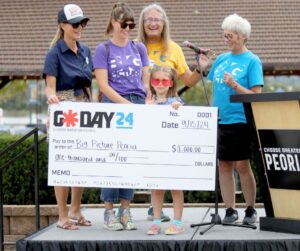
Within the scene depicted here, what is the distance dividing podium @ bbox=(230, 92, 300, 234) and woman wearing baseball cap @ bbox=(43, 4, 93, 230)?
1.35 meters

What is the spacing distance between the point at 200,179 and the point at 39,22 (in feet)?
32.4

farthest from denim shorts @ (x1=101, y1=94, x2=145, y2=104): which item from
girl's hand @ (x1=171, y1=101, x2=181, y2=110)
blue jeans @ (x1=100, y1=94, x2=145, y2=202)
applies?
girl's hand @ (x1=171, y1=101, x2=181, y2=110)

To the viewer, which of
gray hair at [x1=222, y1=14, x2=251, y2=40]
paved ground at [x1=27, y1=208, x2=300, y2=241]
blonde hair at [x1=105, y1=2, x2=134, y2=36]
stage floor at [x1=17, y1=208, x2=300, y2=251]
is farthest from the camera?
gray hair at [x1=222, y1=14, x2=251, y2=40]

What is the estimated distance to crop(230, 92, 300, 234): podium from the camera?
6.12 metres

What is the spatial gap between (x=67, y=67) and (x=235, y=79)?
1.42m

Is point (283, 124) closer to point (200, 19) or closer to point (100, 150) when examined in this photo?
point (100, 150)

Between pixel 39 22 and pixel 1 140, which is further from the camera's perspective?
pixel 39 22

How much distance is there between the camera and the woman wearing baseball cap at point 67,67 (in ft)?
21.7

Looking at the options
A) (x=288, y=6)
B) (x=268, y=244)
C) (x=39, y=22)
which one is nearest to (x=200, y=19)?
(x=288, y=6)

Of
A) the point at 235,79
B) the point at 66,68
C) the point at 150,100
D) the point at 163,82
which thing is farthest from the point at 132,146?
the point at 235,79

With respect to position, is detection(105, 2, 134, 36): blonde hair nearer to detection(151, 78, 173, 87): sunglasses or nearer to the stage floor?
detection(151, 78, 173, 87): sunglasses

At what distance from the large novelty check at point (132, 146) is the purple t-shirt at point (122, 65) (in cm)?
30

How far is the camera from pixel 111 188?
662 cm

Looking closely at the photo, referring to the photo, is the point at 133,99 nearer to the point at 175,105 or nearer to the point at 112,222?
the point at 175,105
